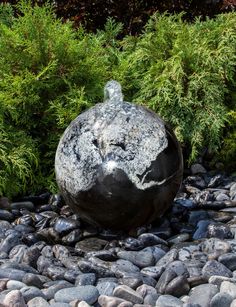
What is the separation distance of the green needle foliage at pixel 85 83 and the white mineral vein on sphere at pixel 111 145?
102 centimetres

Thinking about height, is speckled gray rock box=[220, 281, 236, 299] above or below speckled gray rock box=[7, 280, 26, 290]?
above

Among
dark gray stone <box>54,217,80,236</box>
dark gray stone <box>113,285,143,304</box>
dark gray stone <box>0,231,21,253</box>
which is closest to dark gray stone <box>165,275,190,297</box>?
dark gray stone <box>113,285,143,304</box>

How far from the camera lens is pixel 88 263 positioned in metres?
4.60

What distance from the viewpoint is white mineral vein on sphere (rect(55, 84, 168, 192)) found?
16.2 ft

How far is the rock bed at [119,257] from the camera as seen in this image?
416 cm

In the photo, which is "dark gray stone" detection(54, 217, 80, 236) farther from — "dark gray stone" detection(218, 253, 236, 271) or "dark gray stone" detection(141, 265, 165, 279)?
"dark gray stone" detection(218, 253, 236, 271)

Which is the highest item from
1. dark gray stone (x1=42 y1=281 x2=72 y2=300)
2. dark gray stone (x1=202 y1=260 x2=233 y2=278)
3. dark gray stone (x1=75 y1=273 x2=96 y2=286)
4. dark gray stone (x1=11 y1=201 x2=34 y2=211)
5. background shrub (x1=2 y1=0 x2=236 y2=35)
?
background shrub (x1=2 y1=0 x2=236 y2=35)

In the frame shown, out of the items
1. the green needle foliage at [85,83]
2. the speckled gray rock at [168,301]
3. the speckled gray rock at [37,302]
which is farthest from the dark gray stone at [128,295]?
the green needle foliage at [85,83]

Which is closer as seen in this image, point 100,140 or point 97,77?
point 100,140

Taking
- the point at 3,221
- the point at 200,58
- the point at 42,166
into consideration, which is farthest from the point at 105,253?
the point at 200,58

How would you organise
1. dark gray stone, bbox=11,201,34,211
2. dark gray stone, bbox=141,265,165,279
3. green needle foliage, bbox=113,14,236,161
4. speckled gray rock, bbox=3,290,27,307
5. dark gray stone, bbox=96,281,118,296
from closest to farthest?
speckled gray rock, bbox=3,290,27,307, dark gray stone, bbox=96,281,118,296, dark gray stone, bbox=141,265,165,279, dark gray stone, bbox=11,201,34,211, green needle foliage, bbox=113,14,236,161

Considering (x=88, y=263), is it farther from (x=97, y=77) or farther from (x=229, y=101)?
(x=229, y=101)

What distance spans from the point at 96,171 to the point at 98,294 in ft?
3.42

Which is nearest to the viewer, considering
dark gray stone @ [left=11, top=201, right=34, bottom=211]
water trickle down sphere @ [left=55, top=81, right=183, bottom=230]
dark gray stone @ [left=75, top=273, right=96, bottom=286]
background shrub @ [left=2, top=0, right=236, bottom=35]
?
dark gray stone @ [left=75, top=273, right=96, bottom=286]
